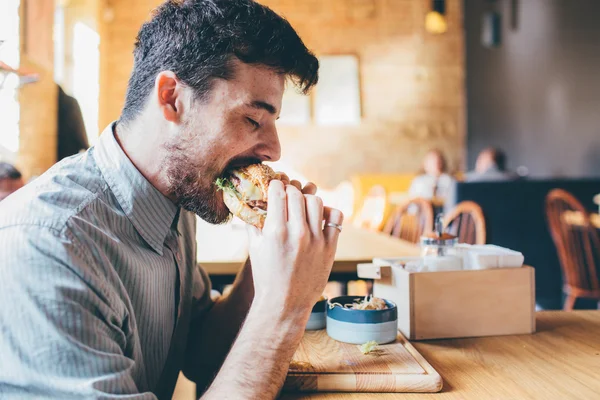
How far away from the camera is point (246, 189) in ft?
3.92

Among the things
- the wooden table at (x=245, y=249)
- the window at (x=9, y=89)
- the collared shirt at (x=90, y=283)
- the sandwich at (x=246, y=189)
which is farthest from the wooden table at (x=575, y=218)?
the window at (x=9, y=89)

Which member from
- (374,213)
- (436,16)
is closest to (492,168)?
(374,213)

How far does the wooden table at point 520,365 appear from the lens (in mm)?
882

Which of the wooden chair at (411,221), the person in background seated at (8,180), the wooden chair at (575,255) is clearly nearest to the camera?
the person in background seated at (8,180)

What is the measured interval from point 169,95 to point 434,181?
607 cm

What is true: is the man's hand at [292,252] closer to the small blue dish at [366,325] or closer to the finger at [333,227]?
the finger at [333,227]

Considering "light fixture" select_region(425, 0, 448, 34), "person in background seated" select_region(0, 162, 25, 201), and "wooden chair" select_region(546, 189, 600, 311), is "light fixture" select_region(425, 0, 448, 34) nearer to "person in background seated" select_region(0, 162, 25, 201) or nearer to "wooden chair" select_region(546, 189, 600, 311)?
"wooden chair" select_region(546, 189, 600, 311)

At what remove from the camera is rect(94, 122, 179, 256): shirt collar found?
1044 millimetres

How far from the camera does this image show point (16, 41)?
4.39 meters

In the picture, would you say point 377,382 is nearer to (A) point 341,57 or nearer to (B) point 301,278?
(B) point 301,278

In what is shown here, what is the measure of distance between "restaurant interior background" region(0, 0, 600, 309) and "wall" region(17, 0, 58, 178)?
7cm

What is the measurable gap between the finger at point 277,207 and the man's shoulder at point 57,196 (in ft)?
1.02

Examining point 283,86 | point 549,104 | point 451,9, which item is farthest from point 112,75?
point 283,86

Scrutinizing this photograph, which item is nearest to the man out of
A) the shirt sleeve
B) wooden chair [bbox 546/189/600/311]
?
the shirt sleeve
